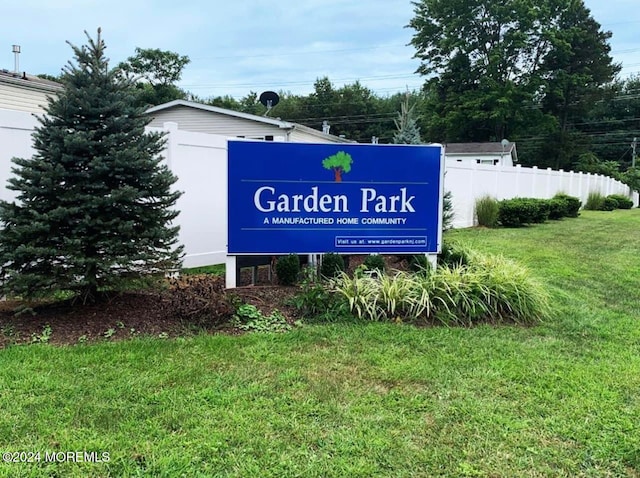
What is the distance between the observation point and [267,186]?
567cm

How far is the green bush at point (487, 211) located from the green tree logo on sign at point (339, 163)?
9.64 metres

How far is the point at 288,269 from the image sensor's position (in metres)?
5.67

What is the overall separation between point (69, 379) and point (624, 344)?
4350 mm

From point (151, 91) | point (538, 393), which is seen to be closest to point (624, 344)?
point (538, 393)

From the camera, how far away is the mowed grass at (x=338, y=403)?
2.43 m

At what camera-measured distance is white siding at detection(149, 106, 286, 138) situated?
17516 mm

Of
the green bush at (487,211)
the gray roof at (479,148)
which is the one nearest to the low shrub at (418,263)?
the green bush at (487,211)

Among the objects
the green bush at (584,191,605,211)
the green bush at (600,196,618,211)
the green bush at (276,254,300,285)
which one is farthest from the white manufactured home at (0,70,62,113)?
the green bush at (600,196,618,211)

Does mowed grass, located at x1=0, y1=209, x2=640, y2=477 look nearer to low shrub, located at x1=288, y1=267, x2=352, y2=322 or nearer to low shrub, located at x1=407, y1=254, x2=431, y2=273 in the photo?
low shrub, located at x1=288, y1=267, x2=352, y2=322

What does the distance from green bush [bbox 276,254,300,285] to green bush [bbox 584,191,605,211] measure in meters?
24.2

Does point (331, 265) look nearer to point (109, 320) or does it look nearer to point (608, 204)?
point (109, 320)

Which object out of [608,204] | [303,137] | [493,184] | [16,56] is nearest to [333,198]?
[493,184]

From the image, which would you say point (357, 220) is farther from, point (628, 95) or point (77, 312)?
point (628, 95)

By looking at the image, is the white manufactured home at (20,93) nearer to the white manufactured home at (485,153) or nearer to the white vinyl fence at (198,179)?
the white vinyl fence at (198,179)
